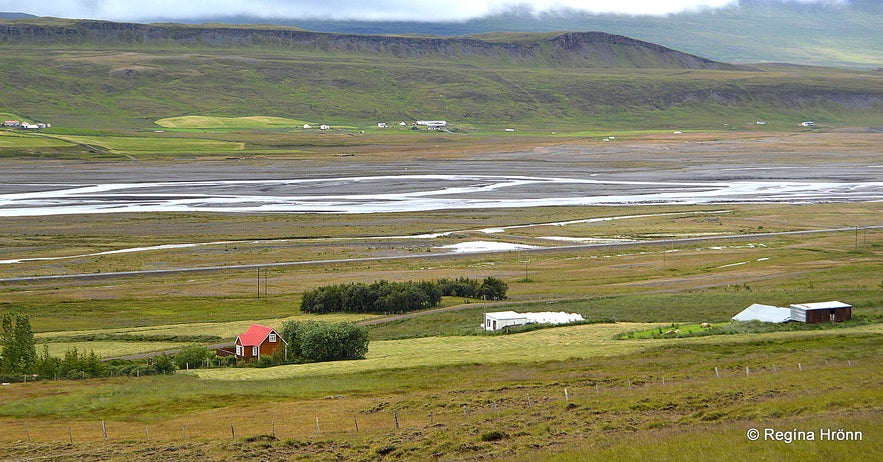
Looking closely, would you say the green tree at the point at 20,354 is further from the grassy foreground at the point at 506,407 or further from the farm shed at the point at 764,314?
the farm shed at the point at 764,314

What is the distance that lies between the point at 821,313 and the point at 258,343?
25.9m

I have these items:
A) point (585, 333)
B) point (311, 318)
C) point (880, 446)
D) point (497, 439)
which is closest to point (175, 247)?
point (311, 318)

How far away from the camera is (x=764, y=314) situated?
1877 inches

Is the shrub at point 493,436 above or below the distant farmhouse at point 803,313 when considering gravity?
above

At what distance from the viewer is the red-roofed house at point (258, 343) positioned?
43.9 meters

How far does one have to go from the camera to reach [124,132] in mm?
193375

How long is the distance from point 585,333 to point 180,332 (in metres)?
20.1

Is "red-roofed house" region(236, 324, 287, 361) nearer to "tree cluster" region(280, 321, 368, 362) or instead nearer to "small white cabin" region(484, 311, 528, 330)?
"tree cluster" region(280, 321, 368, 362)

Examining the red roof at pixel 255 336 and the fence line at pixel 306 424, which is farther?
the red roof at pixel 255 336

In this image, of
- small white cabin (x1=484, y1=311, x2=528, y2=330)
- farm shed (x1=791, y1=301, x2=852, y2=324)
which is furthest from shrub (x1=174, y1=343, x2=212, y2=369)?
farm shed (x1=791, y1=301, x2=852, y2=324)

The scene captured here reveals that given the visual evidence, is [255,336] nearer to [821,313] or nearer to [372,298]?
[372,298]

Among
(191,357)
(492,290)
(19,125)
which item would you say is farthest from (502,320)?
(19,125)

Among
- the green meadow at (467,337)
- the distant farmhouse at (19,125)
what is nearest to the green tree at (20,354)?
the green meadow at (467,337)

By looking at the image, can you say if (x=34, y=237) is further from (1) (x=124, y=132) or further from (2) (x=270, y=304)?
(1) (x=124, y=132)
